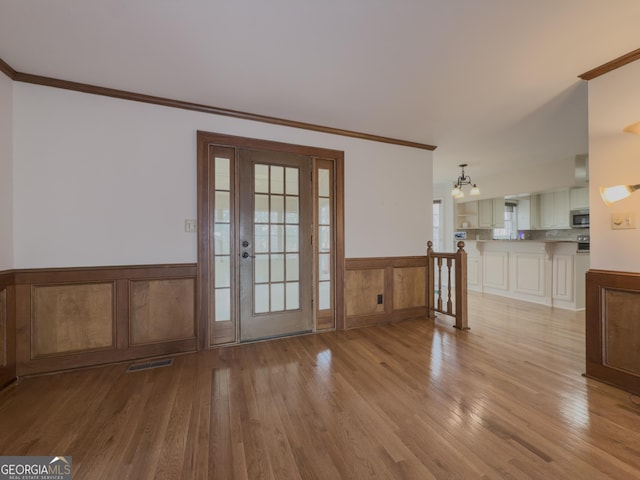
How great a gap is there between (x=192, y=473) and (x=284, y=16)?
2507mm

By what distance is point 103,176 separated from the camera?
8.16 ft

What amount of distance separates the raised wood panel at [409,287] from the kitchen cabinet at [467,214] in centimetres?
358

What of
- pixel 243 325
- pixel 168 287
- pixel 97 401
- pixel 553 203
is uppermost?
pixel 553 203

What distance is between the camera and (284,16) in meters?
1.69

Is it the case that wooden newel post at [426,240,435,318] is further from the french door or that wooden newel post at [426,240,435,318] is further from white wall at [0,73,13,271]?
white wall at [0,73,13,271]

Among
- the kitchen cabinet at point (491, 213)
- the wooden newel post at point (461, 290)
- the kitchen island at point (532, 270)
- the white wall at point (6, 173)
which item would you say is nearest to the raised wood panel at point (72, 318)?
the white wall at point (6, 173)

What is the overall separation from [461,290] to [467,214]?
4123 mm

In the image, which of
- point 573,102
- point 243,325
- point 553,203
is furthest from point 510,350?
point 553,203

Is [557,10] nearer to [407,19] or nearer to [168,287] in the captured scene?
[407,19]

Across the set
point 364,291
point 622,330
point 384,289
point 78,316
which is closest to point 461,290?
point 384,289

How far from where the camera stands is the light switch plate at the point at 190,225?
276cm

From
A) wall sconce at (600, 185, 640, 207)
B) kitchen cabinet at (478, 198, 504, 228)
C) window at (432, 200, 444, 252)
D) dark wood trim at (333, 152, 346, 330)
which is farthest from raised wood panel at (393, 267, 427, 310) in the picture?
kitchen cabinet at (478, 198, 504, 228)

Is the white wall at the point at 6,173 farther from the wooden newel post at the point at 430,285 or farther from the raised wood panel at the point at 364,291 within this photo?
the wooden newel post at the point at 430,285

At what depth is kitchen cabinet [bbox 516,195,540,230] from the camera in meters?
6.25
